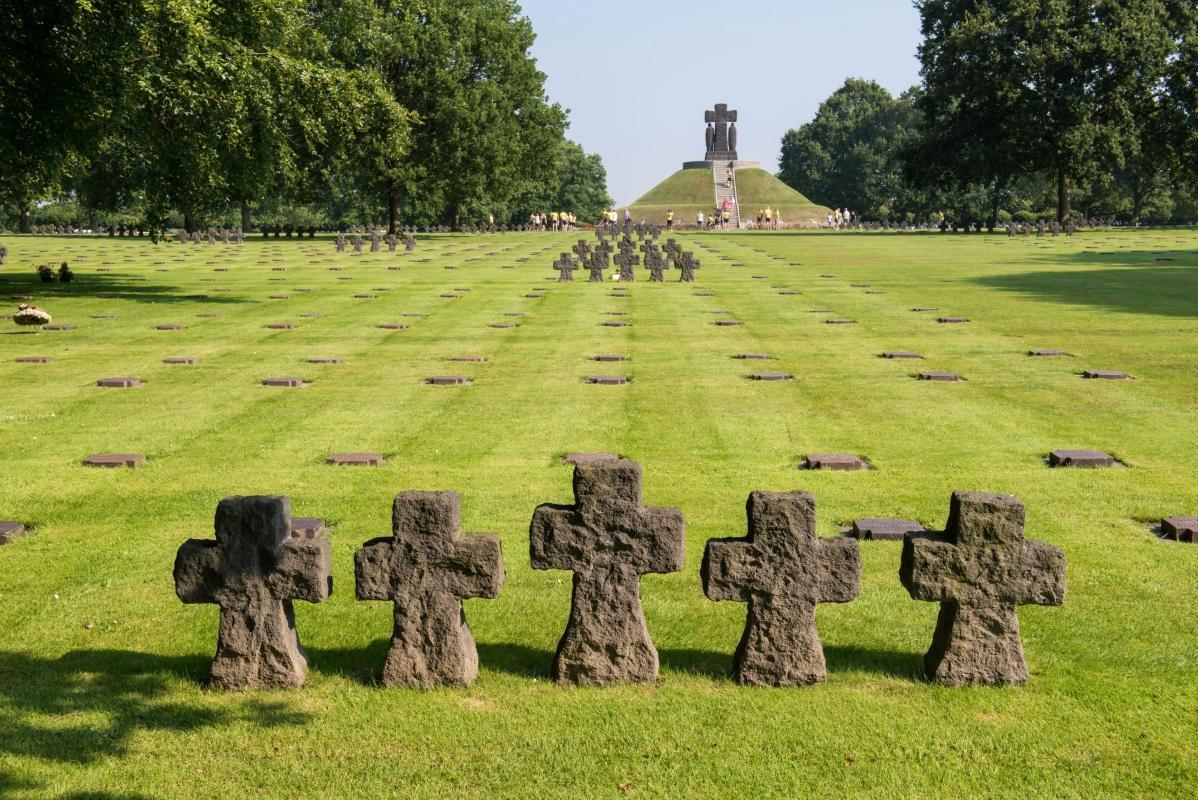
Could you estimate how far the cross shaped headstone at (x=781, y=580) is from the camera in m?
6.02

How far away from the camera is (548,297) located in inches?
1137

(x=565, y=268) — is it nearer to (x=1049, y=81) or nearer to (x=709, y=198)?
(x=1049, y=81)

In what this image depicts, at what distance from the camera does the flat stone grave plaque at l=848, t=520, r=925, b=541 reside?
8469 mm

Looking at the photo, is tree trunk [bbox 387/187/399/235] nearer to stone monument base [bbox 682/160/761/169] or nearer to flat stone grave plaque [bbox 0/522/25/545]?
flat stone grave plaque [bbox 0/522/25/545]

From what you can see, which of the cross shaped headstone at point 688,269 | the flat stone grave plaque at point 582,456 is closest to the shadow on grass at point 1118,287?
the cross shaped headstone at point 688,269

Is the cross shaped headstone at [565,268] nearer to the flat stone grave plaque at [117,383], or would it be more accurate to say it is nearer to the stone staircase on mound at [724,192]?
the flat stone grave plaque at [117,383]

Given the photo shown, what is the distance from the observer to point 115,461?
438 inches

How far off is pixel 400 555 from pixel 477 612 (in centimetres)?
134

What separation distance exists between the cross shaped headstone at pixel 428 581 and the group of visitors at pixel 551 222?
332 feet

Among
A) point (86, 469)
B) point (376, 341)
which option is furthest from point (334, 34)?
point (86, 469)

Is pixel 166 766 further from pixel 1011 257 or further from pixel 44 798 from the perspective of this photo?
pixel 1011 257

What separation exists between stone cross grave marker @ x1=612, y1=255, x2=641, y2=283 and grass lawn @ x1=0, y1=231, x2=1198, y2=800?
11435 millimetres

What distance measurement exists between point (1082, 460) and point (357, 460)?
664cm

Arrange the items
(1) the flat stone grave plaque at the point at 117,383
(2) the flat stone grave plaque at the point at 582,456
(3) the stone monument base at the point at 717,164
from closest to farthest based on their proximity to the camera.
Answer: (2) the flat stone grave plaque at the point at 582,456
(1) the flat stone grave plaque at the point at 117,383
(3) the stone monument base at the point at 717,164
